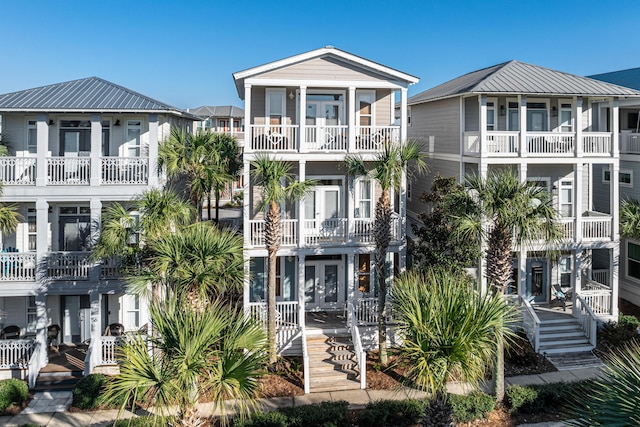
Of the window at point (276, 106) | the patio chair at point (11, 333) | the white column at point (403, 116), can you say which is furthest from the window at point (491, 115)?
the patio chair at point (11, 333)

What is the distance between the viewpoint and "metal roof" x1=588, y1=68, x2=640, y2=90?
30297 mm

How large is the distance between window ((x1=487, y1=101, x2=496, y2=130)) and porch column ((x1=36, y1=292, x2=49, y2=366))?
1859cm

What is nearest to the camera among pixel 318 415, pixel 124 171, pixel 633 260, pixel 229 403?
pixel 318 415

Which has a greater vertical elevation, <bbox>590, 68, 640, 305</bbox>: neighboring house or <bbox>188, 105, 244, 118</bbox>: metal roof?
<bbox>188, 105, 244, 118</bbox>: metal roof

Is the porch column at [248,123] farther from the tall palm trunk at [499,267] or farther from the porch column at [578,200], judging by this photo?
the porch column at [578,200]

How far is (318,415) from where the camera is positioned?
1461 centimetres

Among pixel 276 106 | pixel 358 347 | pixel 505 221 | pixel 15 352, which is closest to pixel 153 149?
pixel 276 106

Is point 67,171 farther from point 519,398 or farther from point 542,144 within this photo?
point 542,144

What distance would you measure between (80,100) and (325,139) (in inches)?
351

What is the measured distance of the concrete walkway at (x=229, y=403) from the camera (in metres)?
15.7

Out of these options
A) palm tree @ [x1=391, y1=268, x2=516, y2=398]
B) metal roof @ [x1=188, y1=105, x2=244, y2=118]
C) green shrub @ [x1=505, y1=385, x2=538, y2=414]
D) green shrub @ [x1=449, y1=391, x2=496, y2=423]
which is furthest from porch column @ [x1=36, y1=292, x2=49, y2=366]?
metal roof @ [x1=188, y1=105, x2=244, y2=118]

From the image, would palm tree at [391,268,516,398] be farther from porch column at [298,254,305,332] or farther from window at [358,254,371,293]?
window at [358,254,371,293]

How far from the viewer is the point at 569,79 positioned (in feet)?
75.3

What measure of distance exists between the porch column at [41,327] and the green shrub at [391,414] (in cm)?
1116
